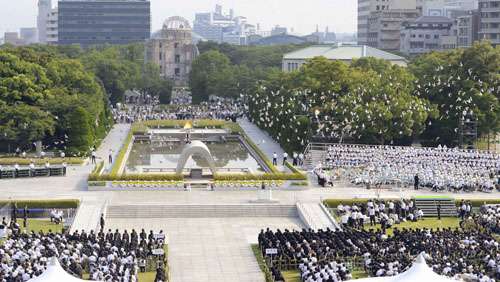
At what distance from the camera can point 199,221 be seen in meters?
44.5

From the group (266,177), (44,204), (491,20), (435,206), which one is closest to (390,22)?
(491,20)

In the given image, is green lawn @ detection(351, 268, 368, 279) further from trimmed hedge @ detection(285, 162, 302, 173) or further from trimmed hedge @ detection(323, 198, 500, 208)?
trimmed hedge @ detection(285, 162, 302, 173)

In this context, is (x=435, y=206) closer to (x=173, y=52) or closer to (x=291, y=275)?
(x=291, y=275)

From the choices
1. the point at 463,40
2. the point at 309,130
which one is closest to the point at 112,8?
the point at 463,40

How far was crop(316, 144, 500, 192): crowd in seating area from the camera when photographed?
50.6m

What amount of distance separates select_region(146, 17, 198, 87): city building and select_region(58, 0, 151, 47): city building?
→ 3488 centimetres

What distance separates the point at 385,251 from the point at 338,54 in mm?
67297

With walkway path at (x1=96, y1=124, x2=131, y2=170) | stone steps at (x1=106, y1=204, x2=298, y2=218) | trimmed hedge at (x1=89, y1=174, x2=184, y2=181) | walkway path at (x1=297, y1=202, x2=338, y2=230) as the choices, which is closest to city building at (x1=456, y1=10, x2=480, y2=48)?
walkway path at (x1=96, y1=124, x2=131, y2=170)

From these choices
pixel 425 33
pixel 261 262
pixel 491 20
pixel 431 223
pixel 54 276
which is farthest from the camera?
pixel 425 33

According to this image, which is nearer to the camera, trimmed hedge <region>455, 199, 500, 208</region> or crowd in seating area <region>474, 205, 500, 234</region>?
crowd in seating area <region>474, 205, 500, 234</region>

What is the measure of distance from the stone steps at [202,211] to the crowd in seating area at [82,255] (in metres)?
7.21

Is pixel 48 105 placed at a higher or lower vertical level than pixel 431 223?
higher

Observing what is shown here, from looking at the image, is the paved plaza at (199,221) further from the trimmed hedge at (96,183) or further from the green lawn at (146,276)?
the green lawn at (146,276)

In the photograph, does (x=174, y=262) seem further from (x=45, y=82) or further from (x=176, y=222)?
(x=45, y=82)
